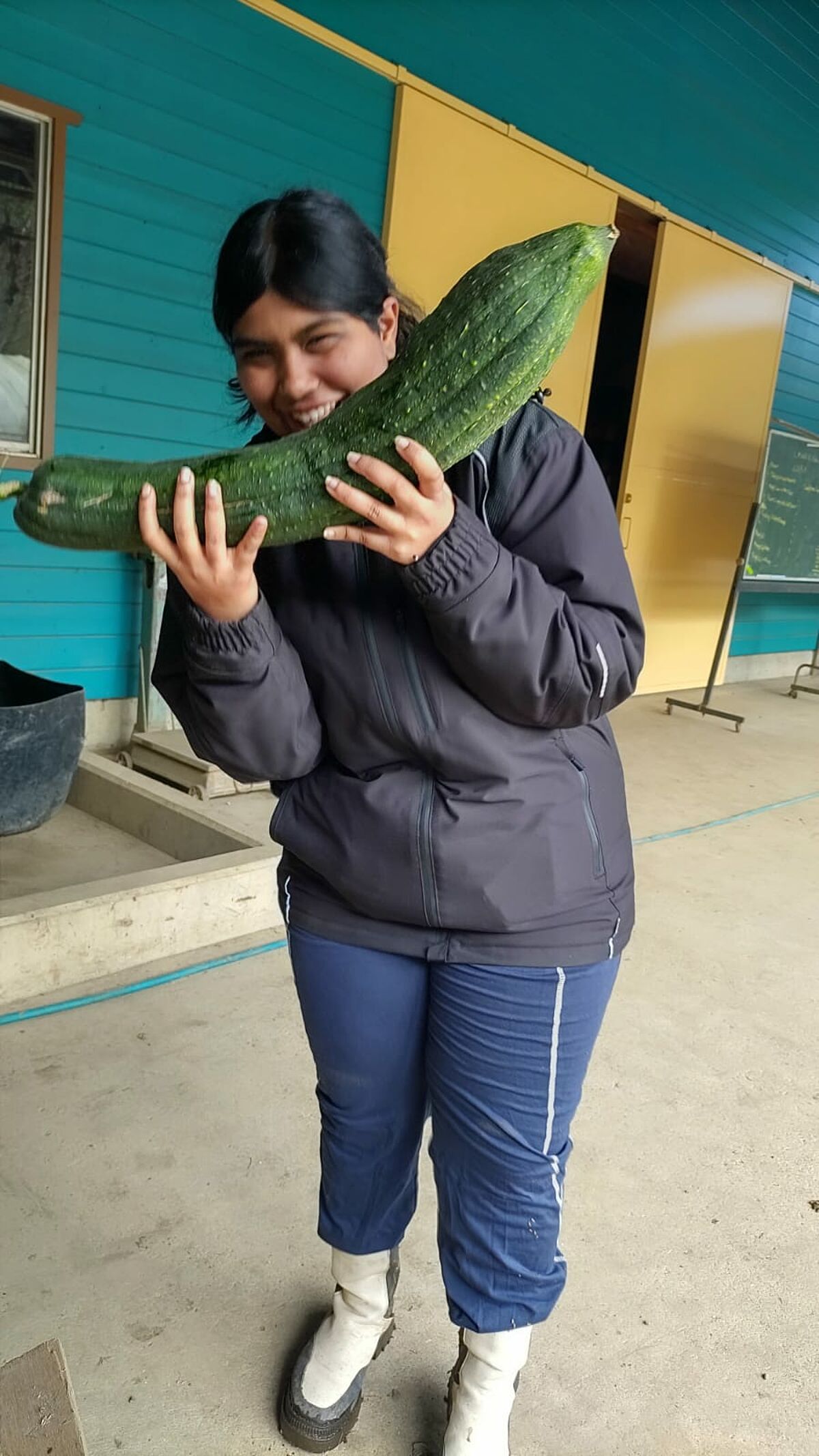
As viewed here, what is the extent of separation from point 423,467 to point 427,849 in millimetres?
404

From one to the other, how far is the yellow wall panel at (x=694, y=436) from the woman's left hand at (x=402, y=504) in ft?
18.6

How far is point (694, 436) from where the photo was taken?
22.2 ft

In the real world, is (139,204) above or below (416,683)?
above

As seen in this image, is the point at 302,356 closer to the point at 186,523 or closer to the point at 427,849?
the point at 186,523

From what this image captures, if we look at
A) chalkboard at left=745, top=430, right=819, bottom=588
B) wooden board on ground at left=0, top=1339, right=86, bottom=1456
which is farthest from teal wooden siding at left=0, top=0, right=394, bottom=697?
chalkboard at left=745, top=430, right=819, bottom=588

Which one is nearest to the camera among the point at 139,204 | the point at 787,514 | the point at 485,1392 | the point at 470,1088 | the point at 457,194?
the point at 470,1088

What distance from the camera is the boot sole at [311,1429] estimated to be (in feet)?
4.35

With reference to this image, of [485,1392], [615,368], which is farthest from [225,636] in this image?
[615,368]

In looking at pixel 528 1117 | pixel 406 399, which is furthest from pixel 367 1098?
pixel 406 399

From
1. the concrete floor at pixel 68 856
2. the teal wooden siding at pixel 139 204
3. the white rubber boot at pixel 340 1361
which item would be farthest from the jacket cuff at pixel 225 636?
the teal wooden siding at pixel 139 204

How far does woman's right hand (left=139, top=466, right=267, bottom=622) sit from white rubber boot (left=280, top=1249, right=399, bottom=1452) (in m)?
0.91

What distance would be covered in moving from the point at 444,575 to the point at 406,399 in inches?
6.7

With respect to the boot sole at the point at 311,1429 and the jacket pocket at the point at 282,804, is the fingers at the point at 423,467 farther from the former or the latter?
the boot sole at the point at 311,1429

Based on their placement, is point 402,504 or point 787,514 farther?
point 787,514
